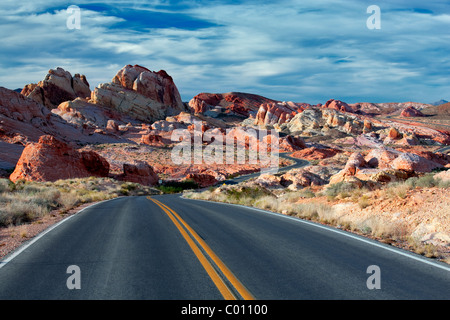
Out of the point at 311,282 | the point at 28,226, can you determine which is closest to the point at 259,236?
the point at 311,282

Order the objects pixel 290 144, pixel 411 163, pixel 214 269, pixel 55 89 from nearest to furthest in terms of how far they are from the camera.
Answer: pixel 214 269 < pixel 411 163 < pixel 290 144 < pixel 55 89

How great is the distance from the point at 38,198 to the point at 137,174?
1204 inches

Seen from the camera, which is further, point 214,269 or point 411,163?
point 411,163

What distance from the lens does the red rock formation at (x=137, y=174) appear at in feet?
154

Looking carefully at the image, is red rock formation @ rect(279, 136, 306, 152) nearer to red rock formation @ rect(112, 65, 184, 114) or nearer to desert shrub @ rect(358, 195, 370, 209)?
red rock formation @ rect(112, 65, 184, 114)

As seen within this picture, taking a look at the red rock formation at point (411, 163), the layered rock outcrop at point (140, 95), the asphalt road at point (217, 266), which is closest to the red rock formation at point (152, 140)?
the layered rock outcrop at point (140, 95)

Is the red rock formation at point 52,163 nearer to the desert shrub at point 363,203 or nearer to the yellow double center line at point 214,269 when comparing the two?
the yellow double center line at point 214,269

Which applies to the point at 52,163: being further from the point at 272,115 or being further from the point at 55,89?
the point at 272,115

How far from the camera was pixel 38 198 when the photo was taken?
1741 centimetres

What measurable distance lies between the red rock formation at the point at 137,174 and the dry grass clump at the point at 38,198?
7.72m

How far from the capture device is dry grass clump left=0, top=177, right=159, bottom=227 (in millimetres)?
12938

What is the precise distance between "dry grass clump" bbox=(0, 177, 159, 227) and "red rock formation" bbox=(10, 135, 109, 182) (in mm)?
4167

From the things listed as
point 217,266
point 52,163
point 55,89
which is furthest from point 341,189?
point 55,89

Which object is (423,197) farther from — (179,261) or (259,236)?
(179,261)
